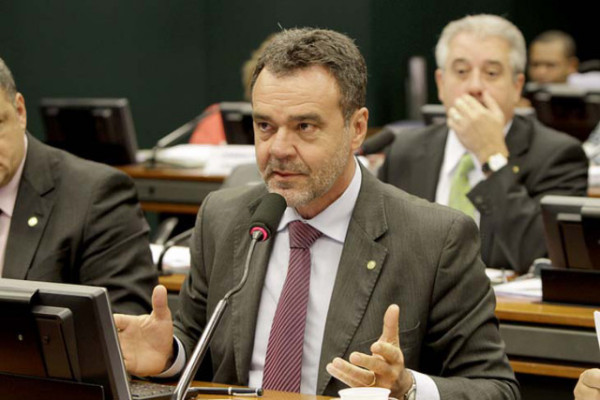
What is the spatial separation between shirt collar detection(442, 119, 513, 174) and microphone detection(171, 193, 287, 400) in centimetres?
215

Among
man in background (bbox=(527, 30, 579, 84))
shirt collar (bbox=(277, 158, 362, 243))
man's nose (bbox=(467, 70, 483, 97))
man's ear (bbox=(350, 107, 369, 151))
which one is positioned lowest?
man in background (bbox=(527, 30, 579, 84))

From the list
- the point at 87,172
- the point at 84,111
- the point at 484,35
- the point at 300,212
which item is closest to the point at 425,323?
the point at 300,212

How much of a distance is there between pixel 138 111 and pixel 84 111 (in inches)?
116

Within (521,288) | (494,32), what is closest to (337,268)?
(521,288)

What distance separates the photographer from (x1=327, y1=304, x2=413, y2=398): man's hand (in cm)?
195

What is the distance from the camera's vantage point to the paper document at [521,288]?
133 inches

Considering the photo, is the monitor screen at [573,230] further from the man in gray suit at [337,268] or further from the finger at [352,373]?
the finger at [352,373]

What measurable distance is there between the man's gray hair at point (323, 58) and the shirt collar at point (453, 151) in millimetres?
1786

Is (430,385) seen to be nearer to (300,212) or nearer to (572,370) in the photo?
(300,212)

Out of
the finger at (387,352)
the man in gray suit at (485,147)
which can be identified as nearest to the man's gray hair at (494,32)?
the man in gray suit at (485,147)

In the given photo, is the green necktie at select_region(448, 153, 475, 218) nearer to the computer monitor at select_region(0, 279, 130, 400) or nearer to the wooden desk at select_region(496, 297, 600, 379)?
the wooden desk at select_region(496, 297, 600, 379)

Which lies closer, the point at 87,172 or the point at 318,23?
the point at 87,172

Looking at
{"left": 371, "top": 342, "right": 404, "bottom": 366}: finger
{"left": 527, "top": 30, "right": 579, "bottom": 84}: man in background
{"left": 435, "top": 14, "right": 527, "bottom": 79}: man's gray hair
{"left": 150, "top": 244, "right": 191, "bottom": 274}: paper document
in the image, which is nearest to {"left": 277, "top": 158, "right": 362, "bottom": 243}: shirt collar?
{"left": 371, "top": 342, "right": 404, "bottom": 366}: finger

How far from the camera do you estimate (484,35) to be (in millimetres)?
4227
